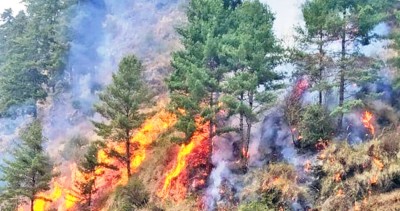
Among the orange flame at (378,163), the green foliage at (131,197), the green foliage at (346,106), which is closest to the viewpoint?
the orange flame at (378,163)

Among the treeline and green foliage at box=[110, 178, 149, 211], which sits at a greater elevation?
the treeline

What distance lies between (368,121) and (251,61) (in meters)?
7.90

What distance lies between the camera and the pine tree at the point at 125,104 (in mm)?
35406

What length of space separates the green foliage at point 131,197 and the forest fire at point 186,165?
117 centimetres

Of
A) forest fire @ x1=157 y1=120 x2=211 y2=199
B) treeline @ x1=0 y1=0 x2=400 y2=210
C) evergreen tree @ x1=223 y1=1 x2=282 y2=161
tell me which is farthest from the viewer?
forest fire @ x1=157 y1=120 x2=211 y2=199

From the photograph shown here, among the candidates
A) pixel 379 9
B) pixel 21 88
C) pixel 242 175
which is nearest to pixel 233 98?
pixel 242 175

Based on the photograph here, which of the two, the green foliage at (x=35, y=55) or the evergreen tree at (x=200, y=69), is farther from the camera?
the green foliage at (x=35, y=55)

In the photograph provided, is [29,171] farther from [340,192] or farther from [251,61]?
[340,192]

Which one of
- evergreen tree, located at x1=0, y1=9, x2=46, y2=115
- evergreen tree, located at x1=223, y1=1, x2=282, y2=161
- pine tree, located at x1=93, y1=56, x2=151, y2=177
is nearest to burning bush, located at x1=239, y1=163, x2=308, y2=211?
evergreen tree, located at x1=223, y1=1, x2=282, y2=161

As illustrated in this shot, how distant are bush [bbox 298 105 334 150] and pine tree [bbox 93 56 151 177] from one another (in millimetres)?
11146

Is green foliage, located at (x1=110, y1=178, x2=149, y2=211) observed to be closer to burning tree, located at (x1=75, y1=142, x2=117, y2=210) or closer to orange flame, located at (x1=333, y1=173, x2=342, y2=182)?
burning tree, located at (x1=75, y1=142, x2=117, y2=210)

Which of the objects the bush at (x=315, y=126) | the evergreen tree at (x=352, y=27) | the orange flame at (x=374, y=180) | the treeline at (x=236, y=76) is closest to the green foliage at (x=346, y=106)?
the treeline at (x=236, y=76)

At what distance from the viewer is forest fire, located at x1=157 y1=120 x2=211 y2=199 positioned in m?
33.9

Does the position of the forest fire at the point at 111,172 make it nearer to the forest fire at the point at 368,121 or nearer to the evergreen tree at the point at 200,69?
the evergreen tree at the point at 200,69
